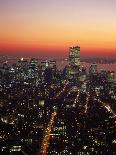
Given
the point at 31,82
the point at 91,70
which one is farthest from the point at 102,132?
the point at 91,70

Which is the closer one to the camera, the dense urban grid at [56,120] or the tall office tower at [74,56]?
the dense urban grid at [56,120]

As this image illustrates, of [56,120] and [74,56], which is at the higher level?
[74,56]

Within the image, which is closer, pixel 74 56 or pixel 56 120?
pixel 56 120

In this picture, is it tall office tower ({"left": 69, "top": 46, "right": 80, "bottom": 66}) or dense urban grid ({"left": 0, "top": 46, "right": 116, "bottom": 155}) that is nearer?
dense urban grid ({"left": 0, "top": 46, "right": 116, "bottom": 155})

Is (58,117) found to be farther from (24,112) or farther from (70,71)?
(70,71)
